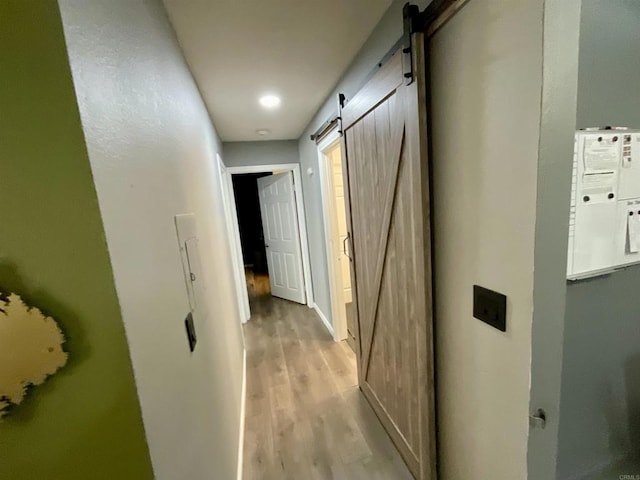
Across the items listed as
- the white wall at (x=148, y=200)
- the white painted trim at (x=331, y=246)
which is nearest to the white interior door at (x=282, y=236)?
the white painted trim at (x=331, y=246)

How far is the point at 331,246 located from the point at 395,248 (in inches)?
57.8

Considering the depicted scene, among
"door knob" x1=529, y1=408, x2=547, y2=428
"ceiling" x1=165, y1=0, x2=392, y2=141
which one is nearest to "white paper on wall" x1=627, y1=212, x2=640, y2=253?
"door knob" x1=529, y1=408, x2=547, y2=428

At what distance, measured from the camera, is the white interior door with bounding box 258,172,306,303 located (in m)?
3.75

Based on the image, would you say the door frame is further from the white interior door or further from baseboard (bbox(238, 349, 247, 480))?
baseboard (bbox(238, 349, 247, 480))

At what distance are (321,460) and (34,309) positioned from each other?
172 centimetres

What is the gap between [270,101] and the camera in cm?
222

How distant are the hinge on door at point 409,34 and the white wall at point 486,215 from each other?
10 centimetres

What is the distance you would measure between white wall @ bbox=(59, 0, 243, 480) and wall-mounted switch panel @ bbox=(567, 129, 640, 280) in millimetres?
1411

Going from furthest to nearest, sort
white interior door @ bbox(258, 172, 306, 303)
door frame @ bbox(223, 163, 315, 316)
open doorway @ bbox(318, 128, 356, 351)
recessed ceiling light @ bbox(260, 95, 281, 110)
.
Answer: white interior door @ bbox(258, 172, 306, 303), door frame @ bbox(223, 163, 315, 316), open doorway @ bbox(318, 128, 356, 351), recessed ceiling light @ bbox(260, 95, 281, 110)

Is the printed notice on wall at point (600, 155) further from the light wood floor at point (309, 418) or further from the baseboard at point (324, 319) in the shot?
the baseboard at point (324, 319)

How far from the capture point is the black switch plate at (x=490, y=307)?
2.84ft

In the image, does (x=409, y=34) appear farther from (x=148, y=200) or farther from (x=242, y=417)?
(x=242, y=417)

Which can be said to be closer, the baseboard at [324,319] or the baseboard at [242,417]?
the baseboard at [242,417]

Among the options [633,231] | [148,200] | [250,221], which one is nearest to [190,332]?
[148,200]
